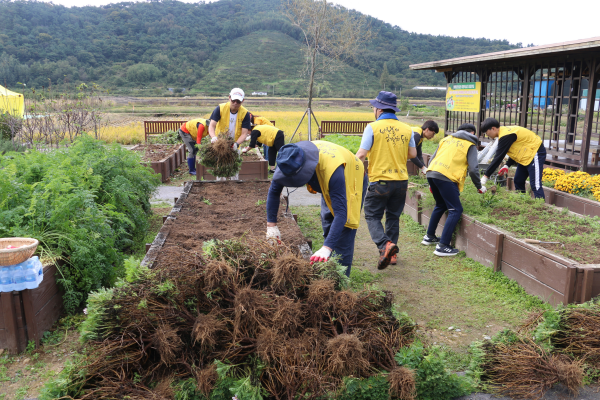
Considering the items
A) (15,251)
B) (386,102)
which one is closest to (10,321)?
(15,251)

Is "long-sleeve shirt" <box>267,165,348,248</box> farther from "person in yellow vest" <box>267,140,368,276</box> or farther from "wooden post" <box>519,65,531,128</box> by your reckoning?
"wooden post" <box>519,65,531,128</box>

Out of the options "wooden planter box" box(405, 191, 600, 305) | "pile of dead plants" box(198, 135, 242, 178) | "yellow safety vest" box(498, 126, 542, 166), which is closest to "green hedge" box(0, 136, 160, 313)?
"pile of dead plants" box(198, 135, 242, 178)

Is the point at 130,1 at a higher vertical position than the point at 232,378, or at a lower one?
higher

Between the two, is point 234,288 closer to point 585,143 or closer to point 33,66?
point 585,143

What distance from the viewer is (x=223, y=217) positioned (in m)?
6.26

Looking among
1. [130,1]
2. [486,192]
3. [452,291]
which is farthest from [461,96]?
[130,1]

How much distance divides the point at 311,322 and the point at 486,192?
465 cm

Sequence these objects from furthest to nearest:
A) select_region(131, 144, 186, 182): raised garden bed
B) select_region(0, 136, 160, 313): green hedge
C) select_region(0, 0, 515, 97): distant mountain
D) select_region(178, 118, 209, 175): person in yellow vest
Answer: select_region(0, 0, 515, 97): distant mountain → select_region(131, 144, 186, 182): raised garden bed → select_region(178, 118, 209, 175): person in yellow vest → select_region(0, 136, 160, 313): green hedge

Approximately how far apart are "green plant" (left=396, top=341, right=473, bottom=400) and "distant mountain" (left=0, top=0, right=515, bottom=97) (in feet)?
192

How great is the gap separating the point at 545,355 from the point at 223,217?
4275 millimetres

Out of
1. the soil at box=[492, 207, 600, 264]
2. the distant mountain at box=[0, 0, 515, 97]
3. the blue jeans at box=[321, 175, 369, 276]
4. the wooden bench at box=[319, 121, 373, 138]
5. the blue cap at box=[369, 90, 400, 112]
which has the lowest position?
the soil at box=[492, 207, 600, 264]

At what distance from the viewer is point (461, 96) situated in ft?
44.5

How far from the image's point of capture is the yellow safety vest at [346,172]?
346cm

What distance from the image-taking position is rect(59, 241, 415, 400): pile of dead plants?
2559mm
